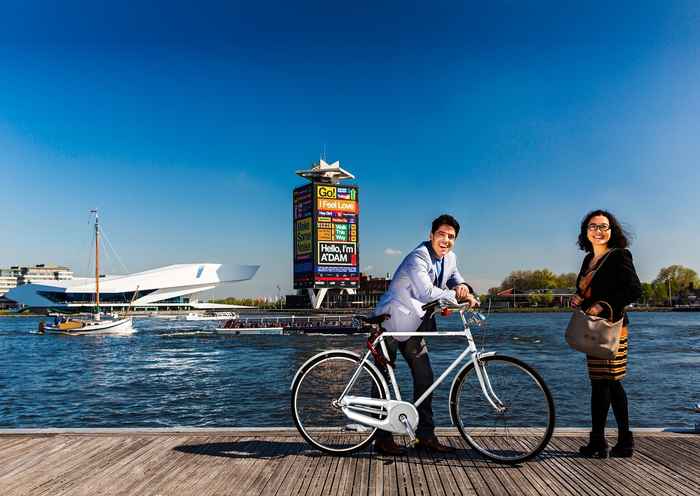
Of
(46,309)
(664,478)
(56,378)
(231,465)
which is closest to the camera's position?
(664,478)

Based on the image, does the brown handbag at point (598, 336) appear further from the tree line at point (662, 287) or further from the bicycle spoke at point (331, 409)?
the tree line at point (662, 287)

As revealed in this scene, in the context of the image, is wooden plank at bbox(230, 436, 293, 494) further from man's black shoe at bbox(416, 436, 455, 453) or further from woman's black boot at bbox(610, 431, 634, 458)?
woman's black boot at bbox(610, 431, 634, 458)

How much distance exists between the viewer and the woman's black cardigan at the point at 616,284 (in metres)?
4.01

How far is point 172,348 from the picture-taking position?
37.9m

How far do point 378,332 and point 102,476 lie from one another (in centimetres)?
208

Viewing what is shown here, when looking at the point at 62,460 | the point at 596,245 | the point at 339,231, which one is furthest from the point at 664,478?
the point at 339,231

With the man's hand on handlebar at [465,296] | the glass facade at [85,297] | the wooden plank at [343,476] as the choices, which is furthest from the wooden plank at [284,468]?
the glass facade at [85,297]

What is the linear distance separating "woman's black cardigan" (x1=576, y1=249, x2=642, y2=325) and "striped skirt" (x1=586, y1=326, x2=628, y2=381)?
209 millimetres

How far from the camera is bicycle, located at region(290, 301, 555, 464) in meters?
4.03

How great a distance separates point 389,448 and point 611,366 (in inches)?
67.0

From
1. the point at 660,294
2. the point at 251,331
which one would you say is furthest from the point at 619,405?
the point at 660,294

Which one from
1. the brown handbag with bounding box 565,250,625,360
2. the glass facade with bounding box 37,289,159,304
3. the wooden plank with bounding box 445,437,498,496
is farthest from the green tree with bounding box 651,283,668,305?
the wooden plank with bounding box 445,437,498,496

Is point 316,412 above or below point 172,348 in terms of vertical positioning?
above

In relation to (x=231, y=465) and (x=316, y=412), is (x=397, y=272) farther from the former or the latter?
(x=231, y=465)
